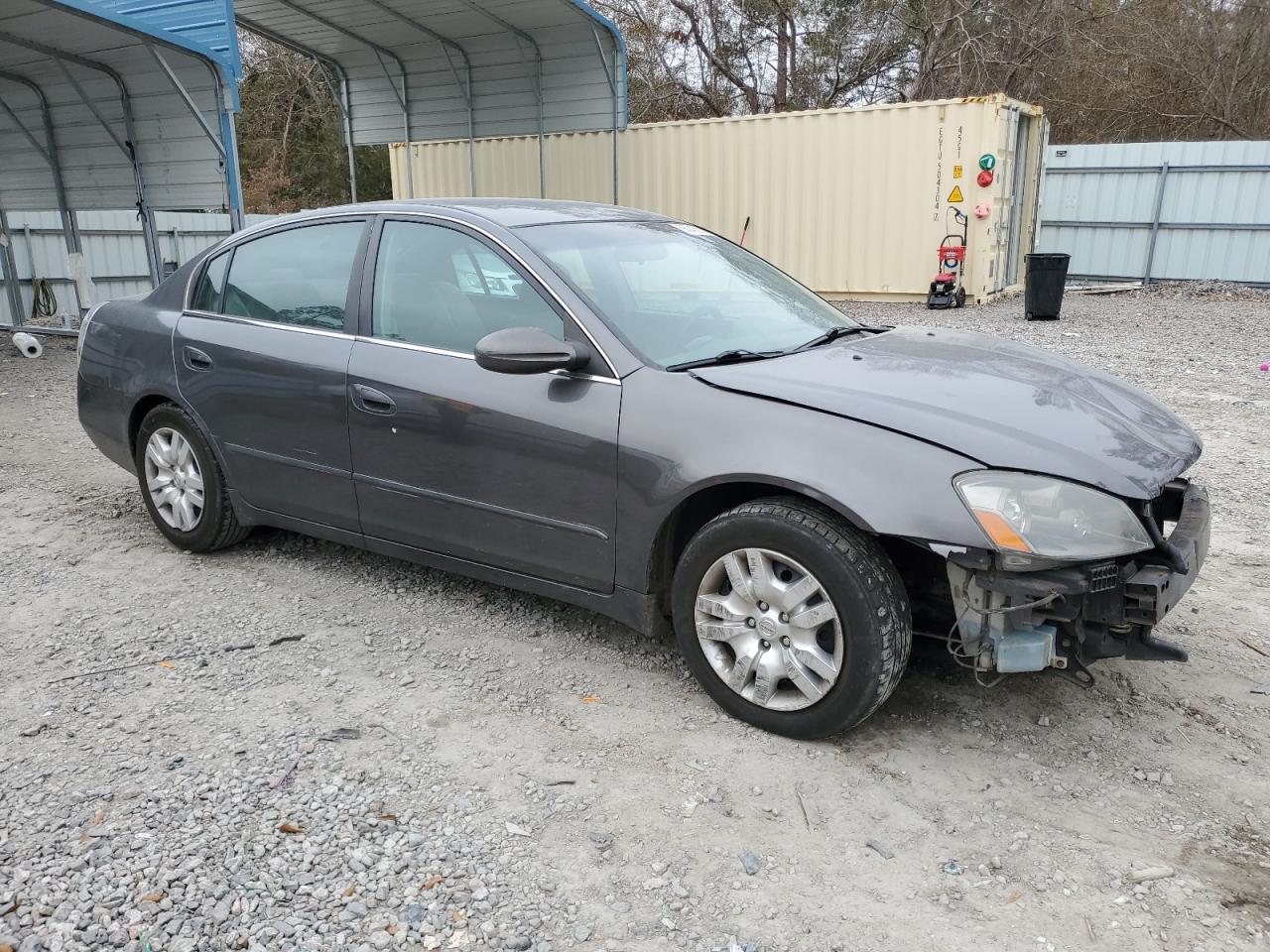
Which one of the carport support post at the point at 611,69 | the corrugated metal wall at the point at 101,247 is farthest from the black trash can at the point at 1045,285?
the corrugated metal wall at the point at 101,247

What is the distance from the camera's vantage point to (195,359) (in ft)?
14.5

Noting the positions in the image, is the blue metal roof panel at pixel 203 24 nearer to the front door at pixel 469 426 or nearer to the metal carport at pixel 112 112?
the metal carport at pixel 112 112

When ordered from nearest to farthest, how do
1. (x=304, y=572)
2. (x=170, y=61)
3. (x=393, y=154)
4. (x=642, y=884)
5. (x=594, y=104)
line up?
(x=642, y=884)
(x=304, y=572)
(x=170, y=61)
(x=594, y=104)
(x=393, y=154)

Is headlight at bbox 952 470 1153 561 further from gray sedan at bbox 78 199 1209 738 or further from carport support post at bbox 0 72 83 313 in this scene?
carport support post at bbox 0 72 83 313

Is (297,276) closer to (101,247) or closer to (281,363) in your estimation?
(281,363)

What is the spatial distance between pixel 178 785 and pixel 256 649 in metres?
0.93

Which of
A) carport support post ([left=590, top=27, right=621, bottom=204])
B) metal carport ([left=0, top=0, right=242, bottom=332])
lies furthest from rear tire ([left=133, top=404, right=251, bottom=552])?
carport support post ([left=590, top=27, right=621, bottom=204])

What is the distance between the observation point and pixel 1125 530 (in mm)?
2734

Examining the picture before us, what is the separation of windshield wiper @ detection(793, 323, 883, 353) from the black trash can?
983cm

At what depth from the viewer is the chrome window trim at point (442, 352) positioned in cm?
330

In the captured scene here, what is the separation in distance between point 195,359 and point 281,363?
0.61 meters

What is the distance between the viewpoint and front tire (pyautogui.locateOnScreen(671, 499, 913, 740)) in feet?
9.27

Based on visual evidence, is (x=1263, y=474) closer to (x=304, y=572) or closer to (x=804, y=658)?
(x=804, y=658)

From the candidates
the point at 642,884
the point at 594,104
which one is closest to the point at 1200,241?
the point at 594,104
